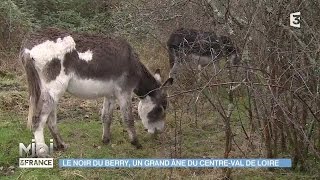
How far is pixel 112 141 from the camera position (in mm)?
6633

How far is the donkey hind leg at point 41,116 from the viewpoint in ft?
18.1

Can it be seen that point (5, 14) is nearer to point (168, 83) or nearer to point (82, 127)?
point (82, 127)

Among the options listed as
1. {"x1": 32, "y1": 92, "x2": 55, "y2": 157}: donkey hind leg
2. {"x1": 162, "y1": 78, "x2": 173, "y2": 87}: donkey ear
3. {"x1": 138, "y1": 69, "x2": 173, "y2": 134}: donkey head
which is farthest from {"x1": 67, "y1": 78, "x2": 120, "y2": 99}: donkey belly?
{"x1": 162, "y1": 78, "x2": 173, "y2": 87}: donkey ear

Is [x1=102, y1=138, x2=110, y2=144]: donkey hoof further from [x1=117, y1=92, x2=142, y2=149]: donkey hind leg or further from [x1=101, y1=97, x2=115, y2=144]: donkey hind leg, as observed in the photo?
[x1=117, y1=92, x2=142, y2=149]: donkey hind leg

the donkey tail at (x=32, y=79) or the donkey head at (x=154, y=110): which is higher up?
the donkey tail at (x=32, y=79)

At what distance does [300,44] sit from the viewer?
14.7ft

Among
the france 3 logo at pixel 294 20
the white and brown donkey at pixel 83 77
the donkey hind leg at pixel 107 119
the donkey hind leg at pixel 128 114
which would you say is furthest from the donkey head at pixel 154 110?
the france 3 logo at pixel 294 20

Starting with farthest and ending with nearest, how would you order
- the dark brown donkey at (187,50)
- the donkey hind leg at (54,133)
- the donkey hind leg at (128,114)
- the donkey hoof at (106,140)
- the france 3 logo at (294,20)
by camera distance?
the dark brown donkey at (187,50) → the donkey hoof at (106,140) → the donkey hind leg at (128,114) → the donkey hind leg at (54,133) → the france 3 logo at (294,20)

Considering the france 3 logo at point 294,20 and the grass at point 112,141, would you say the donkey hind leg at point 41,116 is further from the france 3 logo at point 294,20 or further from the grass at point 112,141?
the france 3 logo at point 294,20

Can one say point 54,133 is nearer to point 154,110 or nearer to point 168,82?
point 154,110

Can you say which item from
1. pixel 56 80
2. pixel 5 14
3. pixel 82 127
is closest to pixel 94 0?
pixel 5 14

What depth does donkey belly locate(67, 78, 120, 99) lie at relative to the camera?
588 cm

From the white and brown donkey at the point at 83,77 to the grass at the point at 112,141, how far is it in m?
0.28

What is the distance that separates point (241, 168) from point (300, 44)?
1.69 meters
